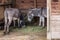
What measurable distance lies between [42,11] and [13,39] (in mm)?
2572

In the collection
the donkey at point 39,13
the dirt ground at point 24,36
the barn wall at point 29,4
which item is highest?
the barn wall at point 29,4

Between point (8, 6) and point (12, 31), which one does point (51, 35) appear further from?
point (8, 6)

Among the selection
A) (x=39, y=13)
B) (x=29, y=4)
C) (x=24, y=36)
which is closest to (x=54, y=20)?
(x=24, y=36)

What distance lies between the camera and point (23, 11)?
8.34 m

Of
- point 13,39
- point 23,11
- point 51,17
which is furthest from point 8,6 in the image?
point 51,17

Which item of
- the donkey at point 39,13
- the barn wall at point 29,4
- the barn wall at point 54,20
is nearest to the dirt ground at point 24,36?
the barn wall at point 54,20

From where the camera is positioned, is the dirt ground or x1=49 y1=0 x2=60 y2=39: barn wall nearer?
x1=49 y1=0 x2=60 y2=39: barn wall

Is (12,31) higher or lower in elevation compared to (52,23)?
lower

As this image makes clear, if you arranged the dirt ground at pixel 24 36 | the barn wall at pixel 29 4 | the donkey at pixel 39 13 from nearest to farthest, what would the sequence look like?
the dirt ground at pixel 24 36, the donkey at pixel 39 13, the barn wall at pixel 29 4

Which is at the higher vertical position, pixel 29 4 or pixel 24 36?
pixel 29 4

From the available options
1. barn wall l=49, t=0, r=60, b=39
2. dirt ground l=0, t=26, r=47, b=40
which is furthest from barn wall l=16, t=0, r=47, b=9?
barn wall l=49, t=0, r=60, b=39

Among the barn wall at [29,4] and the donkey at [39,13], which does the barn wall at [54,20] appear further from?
the barn wall at [29,4]

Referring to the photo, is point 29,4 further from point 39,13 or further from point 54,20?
point 54,20

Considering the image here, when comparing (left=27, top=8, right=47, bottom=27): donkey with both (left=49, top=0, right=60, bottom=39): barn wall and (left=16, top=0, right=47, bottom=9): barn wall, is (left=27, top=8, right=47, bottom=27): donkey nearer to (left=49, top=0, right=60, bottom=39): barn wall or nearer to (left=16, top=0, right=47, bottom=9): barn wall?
(left=16, top=0, right=47, bottom=9): barn wall
